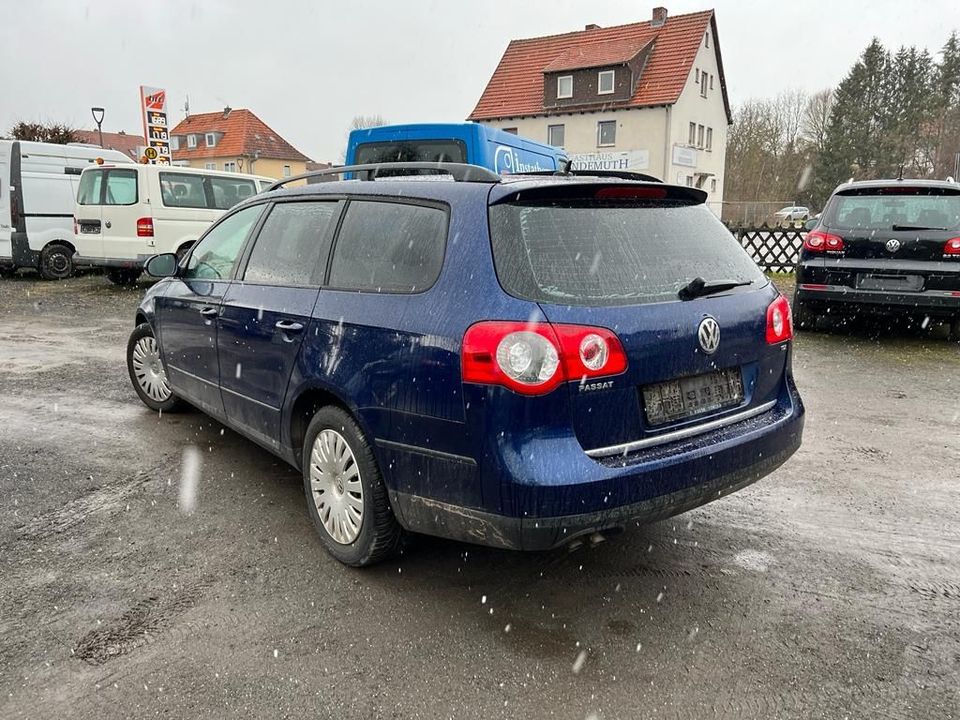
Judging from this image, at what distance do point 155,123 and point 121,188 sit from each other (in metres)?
6.81

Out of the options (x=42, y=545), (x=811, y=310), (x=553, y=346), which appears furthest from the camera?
(x=811, y=310)

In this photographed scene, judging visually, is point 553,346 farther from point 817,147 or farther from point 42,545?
A: point 817,147

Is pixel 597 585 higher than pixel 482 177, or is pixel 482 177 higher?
pixel 482 177

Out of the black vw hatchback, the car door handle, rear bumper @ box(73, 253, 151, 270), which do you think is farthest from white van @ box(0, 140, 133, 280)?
the car door handle

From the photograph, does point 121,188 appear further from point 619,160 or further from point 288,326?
point 619,160

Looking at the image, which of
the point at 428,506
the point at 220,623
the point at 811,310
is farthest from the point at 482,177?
the point at 811,310

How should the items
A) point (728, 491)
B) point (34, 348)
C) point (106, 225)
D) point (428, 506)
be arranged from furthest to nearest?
point (106, 225) → point (34, 348) → point (728, 491) → point (428, 506)

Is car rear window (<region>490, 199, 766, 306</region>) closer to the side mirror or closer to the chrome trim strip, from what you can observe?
the chrome trim strip

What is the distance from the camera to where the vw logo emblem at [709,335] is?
2803mm

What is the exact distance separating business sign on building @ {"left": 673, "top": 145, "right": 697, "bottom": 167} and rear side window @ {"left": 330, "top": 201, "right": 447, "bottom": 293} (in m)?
38.4

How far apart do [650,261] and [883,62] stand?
63.3m

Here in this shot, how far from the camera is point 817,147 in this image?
52500 millimetres

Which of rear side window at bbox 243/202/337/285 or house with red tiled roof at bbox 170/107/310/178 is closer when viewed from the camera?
rear side window at bbox 243/202/337/285

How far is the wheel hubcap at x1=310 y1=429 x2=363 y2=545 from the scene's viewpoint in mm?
3111
